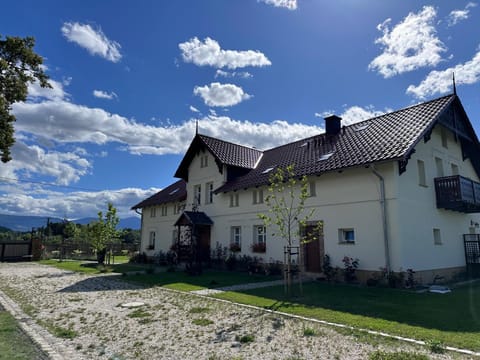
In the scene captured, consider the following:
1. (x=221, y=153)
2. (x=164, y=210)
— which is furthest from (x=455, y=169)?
(x=164, y=210)

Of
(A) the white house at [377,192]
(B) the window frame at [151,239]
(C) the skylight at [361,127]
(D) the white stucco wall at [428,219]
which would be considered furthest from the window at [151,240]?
(D) the white stucco wall at [428,219]

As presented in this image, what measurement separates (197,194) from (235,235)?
17.1 feet

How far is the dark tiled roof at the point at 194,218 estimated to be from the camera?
66.3 ft

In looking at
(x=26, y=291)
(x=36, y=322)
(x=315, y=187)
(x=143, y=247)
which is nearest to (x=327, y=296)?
(x=315, y=187)

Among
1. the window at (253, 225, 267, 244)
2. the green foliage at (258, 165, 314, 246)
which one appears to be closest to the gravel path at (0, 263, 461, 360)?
the green foliage at (258, 165, 314, 246)

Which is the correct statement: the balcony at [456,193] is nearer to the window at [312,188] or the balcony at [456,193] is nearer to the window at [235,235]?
the window at [312,188]

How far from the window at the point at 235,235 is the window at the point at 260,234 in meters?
1.29

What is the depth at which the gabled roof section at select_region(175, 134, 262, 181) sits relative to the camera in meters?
21.8

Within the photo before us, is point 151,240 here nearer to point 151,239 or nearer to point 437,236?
point 151,239

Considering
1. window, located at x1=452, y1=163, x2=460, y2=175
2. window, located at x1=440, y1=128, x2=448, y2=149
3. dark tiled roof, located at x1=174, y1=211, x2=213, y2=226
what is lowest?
dark tiled roof, located at x1=174, y1=211, x2=213, y2=226

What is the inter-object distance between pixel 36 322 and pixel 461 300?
37.3ft

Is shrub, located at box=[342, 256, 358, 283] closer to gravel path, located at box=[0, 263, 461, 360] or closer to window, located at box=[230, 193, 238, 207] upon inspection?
gravel path, located at box=[0, 263, 461, 360]

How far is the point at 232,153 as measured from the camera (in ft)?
75.5

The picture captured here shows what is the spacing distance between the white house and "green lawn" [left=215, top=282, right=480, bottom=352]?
2.29m
